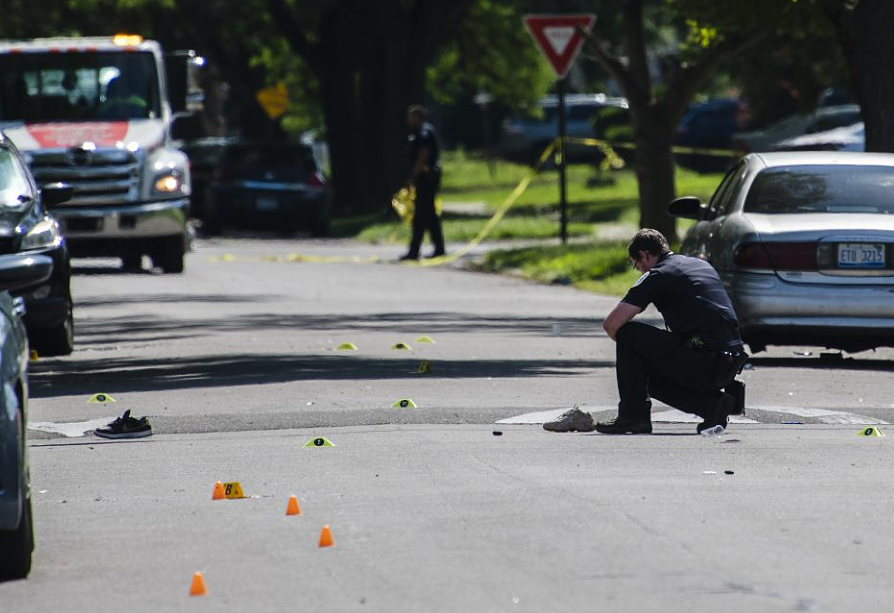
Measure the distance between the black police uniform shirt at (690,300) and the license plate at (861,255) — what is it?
9.31ft

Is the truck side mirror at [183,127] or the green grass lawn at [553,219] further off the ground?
the truck side mirror at [183,127]

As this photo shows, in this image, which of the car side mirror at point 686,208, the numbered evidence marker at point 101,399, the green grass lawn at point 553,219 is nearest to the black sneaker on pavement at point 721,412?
the numbered evidence marker at point 101,399

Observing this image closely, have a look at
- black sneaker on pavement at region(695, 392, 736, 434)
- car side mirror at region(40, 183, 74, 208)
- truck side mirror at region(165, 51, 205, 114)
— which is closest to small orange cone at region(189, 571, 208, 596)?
black sneaker on pavement at region(695, 392, 736, 434)

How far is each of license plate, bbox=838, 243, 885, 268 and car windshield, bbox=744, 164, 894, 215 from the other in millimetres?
645

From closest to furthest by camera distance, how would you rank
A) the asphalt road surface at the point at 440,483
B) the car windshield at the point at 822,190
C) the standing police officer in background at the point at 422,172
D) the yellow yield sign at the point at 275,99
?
the asphalt road surface at the point at 440,483 < the car windshield at the point at 822,190 < the standing police officer in background at the point at 422,172 < the yellow yield sign at the point at 275,99

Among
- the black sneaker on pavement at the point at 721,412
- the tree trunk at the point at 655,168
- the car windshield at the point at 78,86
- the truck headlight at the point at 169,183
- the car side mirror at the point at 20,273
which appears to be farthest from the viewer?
the tree trunk at the point at 655,168

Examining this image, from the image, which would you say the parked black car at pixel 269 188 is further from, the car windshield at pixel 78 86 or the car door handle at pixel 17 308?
the car door handle at pixel 17 308

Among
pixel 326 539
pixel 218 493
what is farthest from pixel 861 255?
pixel 326 539

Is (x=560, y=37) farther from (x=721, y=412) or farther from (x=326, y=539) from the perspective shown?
(x=326, y=539)

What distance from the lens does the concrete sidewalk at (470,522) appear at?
6258 millimetres

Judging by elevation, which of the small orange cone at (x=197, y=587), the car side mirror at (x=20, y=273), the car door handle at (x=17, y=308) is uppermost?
the car side mirror at (x=20, y=273)

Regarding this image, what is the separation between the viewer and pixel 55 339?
14.4 metres

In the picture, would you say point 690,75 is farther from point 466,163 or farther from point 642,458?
point 466,163

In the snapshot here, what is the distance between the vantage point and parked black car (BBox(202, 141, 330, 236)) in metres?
32.9
